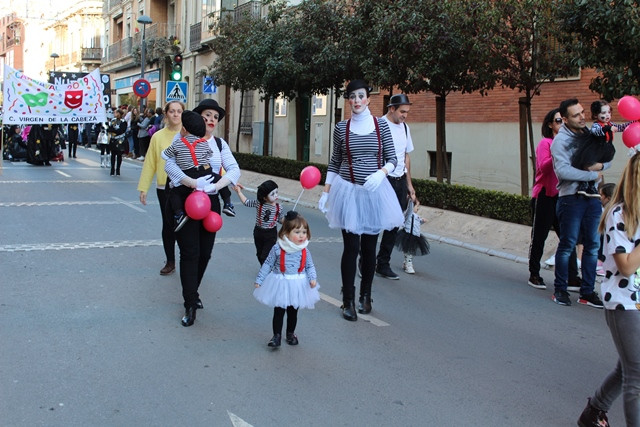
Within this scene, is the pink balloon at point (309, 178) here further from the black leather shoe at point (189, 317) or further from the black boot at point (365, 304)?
the black leather shoe at point (189, 317)

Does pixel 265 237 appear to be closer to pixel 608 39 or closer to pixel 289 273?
pixel 289 273

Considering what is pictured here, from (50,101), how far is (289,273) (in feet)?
55.1

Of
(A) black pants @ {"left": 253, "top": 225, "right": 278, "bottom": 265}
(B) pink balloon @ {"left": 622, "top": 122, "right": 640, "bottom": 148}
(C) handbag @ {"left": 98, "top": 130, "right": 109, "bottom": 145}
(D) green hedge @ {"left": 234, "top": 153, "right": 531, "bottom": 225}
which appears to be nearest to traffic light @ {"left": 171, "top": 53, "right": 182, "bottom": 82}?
(C) handbag @ {"left": 98, "top": 130, "right": 109, "bottom": 145}

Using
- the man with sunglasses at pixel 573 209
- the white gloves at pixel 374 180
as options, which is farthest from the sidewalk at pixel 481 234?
the white gloves at pixel 374 180

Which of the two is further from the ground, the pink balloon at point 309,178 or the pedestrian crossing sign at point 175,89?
the pedestrian crossing sign at point 175,89

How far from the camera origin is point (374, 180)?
564cm

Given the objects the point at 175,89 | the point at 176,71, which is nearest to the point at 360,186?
the point at 175,89

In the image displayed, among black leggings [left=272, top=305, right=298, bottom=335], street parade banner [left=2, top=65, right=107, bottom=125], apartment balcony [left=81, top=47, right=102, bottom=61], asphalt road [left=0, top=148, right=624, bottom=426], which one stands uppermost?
apartment balcony [left=81, top=47, right=102, bottom=61]

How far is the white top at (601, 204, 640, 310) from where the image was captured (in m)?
3.43

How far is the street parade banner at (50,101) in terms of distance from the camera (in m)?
18.9

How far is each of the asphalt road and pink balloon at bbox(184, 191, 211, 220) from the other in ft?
3.09

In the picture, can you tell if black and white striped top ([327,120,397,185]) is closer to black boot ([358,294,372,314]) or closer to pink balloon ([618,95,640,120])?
black boot ([358,294,372,314])

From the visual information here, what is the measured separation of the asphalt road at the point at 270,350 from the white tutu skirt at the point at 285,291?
0.40 m

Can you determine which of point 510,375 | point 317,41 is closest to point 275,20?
point 317,41
